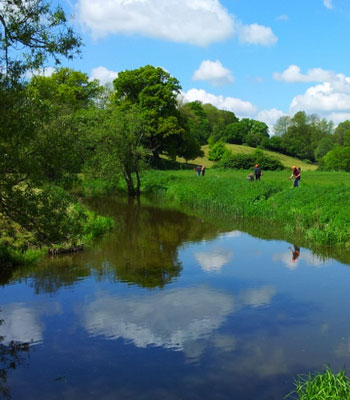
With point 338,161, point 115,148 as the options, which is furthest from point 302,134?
point 115,148

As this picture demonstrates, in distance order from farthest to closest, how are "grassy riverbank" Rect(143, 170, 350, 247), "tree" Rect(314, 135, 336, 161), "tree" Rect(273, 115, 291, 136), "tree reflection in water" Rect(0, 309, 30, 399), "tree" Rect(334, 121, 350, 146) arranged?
1. "tree" Rect(273, 115, 291, 136)
2. "tree" Rect(334, 121, 350, 146)
3. "tree" Rect(314, 135, 336, 161)
4. "grassy riverbank" Rect(143, 170, 350, 247)
5. "tree reflection in water" Rect(0, 309, 30, 399)

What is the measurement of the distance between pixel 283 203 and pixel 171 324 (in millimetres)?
16916

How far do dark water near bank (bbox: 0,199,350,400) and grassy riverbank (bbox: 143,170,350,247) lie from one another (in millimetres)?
3178

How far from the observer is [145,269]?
16531 millimetres

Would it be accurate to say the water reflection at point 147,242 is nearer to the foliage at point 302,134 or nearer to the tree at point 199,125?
the tree at point 199,125

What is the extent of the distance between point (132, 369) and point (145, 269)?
7363mm

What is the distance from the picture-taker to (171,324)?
11.4 meters

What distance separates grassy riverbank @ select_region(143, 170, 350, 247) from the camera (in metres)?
21.0

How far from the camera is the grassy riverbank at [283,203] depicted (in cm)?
2105

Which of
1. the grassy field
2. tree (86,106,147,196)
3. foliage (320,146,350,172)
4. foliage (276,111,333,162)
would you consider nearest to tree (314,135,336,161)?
foliage (276,111,333,162)

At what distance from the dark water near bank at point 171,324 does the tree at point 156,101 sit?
46.3 meters

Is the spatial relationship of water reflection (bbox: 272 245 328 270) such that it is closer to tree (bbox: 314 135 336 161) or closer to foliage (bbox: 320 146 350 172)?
foliage (bbox: 320 146 350 172)

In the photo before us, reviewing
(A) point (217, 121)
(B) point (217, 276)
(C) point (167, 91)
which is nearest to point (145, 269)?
(B) point (217, 276)

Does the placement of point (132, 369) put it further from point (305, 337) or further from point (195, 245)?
point (195, 245)
